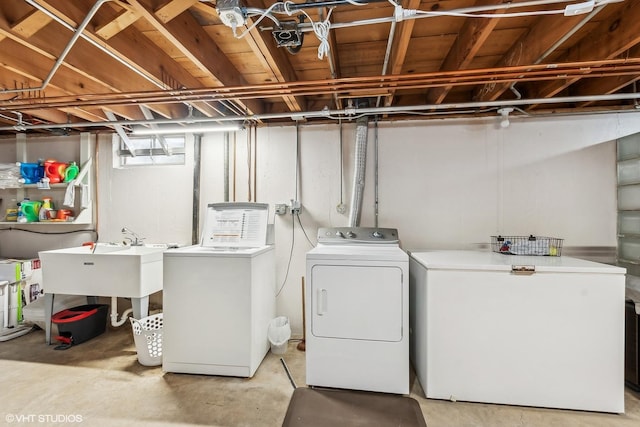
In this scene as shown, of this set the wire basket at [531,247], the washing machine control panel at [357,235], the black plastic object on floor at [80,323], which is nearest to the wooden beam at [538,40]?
the wire basket at [531,247]

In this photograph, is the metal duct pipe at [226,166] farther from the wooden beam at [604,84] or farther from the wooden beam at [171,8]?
the wooden beam at [604,84]

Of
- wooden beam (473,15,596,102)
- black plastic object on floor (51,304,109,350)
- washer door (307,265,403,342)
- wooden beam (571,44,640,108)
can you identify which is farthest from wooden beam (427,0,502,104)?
black plastic object on floor (51,304,109,350)

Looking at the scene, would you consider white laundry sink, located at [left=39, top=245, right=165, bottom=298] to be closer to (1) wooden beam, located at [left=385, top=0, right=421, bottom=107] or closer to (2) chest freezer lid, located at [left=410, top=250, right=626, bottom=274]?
(2) chest freezer lid, located at [left=410, top=250, right=626, bottom=274]

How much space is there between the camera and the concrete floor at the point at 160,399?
6.28ft

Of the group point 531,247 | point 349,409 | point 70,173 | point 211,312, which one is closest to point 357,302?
point 349,409

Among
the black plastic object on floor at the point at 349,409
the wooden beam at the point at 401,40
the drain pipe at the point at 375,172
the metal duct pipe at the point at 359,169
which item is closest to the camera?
the wooden beam at the point at 401,40

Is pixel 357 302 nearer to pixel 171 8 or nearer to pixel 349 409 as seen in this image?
pixel 349 409

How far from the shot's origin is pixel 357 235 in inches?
110

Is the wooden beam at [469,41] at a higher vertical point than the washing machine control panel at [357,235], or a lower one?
higher

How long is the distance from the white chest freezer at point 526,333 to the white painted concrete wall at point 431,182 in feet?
3.08

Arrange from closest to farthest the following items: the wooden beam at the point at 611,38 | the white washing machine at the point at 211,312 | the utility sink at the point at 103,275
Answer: the wooden beam at the point at 611,38 < the white washing machine at the point at 211,312 < the utility sink at the point at 103,275

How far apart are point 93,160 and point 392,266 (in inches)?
148

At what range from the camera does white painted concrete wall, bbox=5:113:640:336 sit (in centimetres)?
284

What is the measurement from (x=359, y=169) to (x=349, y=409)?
2045mm
